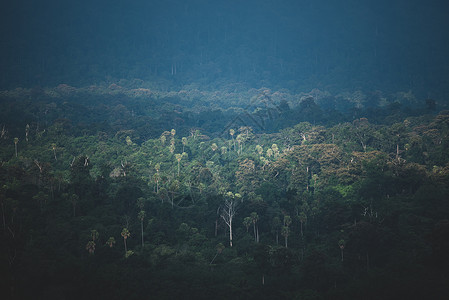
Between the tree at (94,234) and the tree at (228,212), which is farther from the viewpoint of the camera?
the tree at (228,212)

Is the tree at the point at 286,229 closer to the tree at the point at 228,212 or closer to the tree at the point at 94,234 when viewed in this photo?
the tree at the point at 228,212

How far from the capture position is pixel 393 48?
186 meters

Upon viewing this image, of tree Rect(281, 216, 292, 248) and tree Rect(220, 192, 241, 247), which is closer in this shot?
Answer: tree Rect(281, 216, 292, 248)

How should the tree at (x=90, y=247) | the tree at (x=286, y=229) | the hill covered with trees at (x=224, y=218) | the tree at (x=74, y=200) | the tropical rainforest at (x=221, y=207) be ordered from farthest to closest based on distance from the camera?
the tree at (x=74, y=200), the tree at (x=286, y=229), the tree at (x=90, y=247), the tropical rainforest at (x=221, y=207), the hill covered with trees at (x=224, y=218)

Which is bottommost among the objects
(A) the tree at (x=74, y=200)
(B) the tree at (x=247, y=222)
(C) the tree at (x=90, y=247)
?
(C) the tree at (x=90, y=247)

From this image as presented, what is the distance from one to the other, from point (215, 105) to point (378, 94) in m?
56.9

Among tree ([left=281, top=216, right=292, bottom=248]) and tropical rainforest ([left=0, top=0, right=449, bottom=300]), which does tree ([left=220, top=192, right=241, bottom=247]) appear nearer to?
tropical rainforest ([left=0, top=0, right=449, bottom=300])

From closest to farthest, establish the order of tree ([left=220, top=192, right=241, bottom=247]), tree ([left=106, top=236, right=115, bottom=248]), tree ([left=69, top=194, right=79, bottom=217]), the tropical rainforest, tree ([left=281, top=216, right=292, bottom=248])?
1. the tropical rainforest
2. tree ([left=106, top=236, right=115, bottom=248])
3. tree ([left=281, top=216, right=292, bottom=248])
4. tree ([left=69, top=194, right=79, bottom=217])
5. tree ([left=220, top=192, right=241, bottom=247])

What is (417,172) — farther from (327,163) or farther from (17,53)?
(17,53)

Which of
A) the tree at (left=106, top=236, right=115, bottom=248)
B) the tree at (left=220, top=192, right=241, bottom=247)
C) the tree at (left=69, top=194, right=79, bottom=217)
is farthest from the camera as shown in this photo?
the tree at (left=220, top=192, right=241, bottom=247)

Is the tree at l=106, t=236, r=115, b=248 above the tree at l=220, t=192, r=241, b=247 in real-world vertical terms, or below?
below

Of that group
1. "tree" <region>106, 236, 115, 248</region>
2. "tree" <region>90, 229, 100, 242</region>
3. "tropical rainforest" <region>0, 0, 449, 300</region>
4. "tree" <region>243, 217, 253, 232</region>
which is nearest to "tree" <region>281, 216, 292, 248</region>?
"tropical rainforest" <region>0, 0, 449, 300</region>

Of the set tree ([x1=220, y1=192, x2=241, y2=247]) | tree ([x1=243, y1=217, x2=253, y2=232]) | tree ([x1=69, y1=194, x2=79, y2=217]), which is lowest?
tree ([x1=243, y1=217, x2=253, y2=232])

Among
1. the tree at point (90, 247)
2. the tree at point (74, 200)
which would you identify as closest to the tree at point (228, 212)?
the tree at point (90, 247)
